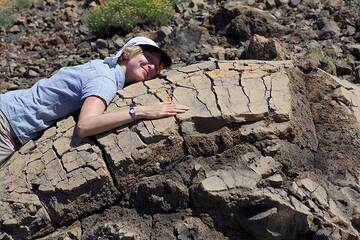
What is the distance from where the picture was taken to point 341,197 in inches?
155

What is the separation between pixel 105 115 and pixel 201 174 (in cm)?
63

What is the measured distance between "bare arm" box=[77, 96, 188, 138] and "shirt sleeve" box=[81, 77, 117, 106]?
0.03m

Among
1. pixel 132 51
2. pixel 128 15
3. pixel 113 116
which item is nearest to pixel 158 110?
pixel 113 116

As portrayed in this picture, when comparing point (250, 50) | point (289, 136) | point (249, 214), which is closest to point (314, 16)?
point (250, 50)

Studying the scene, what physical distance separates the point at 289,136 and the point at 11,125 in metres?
1.64

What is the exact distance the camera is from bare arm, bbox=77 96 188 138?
4008 mm

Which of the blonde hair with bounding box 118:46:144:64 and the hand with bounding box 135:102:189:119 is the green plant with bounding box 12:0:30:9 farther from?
the hand with bounding box 135:102:189:119

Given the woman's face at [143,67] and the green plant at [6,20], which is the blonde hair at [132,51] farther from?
the green plant at [6,20]

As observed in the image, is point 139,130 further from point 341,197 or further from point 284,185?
point 341,197

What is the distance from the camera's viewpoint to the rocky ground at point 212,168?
12.5 feet

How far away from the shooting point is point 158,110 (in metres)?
4.07

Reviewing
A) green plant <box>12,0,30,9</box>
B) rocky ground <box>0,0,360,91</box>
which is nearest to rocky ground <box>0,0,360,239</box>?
rocky ground <box>0,0,360,91</box>

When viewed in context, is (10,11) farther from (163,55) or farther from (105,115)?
(105,115)

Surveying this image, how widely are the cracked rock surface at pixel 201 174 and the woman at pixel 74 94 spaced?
0.08 meters
